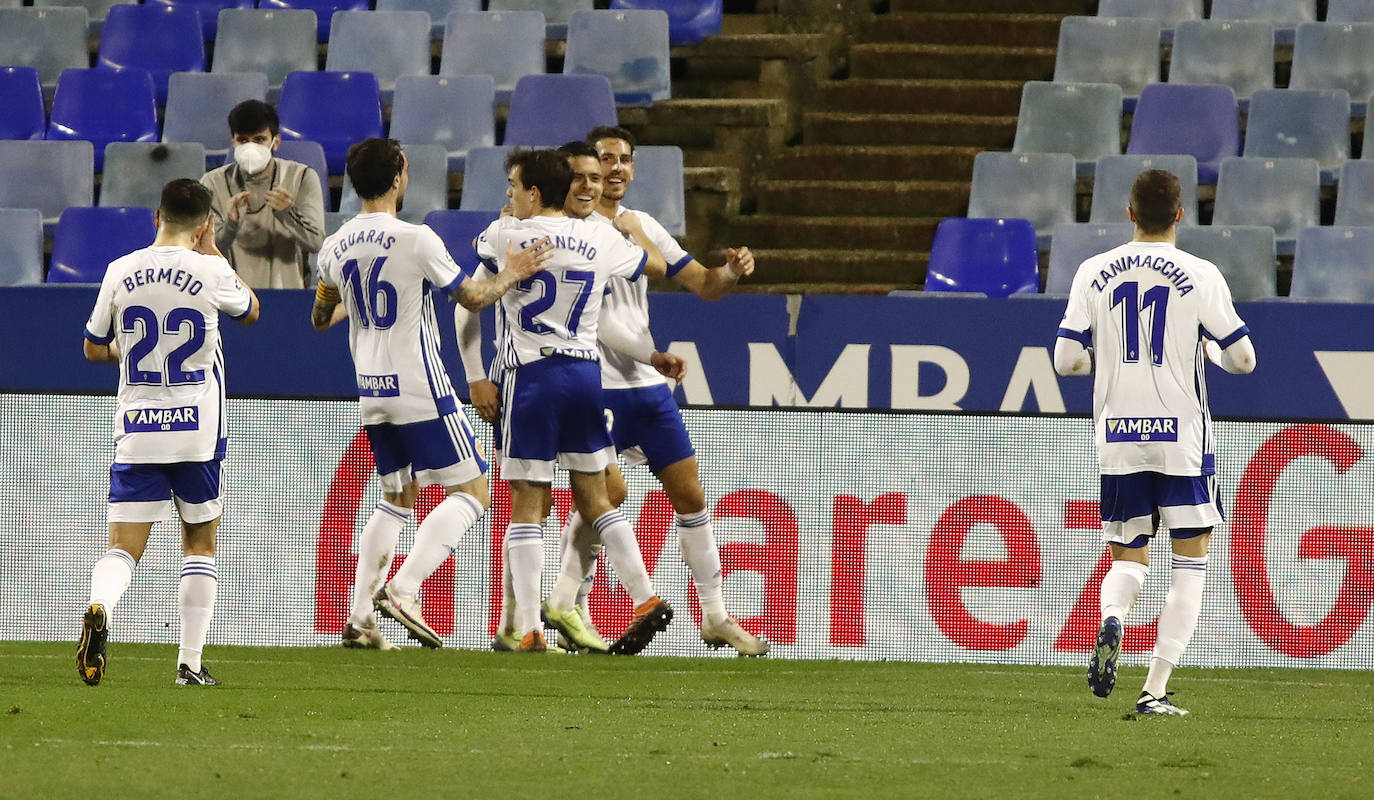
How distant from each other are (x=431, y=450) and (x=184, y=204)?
1.66 metres

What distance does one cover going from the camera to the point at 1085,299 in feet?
21.5

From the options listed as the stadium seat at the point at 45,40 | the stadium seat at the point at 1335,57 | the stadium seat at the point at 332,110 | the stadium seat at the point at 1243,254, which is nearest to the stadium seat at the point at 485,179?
the stadium seat at the point at 332,110

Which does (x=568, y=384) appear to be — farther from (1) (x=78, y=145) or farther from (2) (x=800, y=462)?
(1) (x=78, y=145)

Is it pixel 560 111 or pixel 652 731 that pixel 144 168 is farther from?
pixel 652 731

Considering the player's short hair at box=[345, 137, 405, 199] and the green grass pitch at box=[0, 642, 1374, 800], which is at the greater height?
the player's short hair at box=[345, 137, 405, 199]

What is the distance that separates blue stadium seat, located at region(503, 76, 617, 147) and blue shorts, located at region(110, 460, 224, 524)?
476 centimetres

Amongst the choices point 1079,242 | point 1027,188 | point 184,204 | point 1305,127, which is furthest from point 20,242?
point 1305,127

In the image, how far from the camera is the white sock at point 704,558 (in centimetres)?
832

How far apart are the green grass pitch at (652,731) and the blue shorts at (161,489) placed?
1.98ft

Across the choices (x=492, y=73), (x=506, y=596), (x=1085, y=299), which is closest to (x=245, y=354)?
(x=506, y=596)

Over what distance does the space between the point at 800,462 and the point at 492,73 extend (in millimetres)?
4557

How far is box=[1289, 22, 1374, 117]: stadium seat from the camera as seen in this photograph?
11.8 meters

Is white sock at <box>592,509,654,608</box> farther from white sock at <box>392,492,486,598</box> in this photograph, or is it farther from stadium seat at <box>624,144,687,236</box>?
stadium seat at <box>624,144,687,236</box>

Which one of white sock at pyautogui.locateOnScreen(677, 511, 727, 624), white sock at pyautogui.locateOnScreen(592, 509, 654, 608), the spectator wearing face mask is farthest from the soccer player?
the spectator wearing face mask
